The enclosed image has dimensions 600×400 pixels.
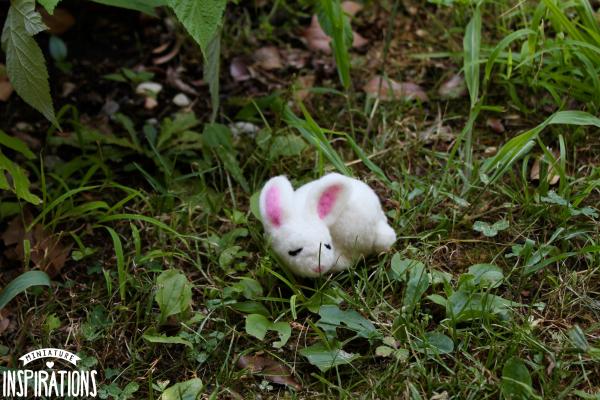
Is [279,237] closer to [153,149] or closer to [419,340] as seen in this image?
[419,340]

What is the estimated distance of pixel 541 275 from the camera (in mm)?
1642

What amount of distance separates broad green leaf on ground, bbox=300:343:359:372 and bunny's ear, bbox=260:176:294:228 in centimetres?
27

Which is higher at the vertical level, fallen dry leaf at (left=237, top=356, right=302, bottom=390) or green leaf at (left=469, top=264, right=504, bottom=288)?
green leaf at (left=469, top=264, right=504, bottom=288)

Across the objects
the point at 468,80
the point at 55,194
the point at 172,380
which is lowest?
the point at 172,380

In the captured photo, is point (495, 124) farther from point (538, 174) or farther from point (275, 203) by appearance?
point (275, 203)

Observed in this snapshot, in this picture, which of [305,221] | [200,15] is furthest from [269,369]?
[200,15]

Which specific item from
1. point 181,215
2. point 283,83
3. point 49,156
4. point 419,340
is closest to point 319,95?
point 283,83

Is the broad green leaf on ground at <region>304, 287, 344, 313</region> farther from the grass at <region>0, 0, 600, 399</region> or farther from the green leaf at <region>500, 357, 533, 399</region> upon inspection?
the green leaf at <region>500, 357, 533, 399</region>

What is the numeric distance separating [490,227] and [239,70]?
0.97m

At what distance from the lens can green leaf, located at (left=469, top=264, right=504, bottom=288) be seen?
1573 mm

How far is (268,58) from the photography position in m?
2.34

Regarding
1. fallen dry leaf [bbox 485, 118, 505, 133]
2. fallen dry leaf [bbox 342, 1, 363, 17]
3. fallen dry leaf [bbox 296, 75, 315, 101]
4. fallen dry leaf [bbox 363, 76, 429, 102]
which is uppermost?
fallen dry leaf [bbox 342, 1, 363, 17]

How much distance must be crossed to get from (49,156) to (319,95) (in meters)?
0.78

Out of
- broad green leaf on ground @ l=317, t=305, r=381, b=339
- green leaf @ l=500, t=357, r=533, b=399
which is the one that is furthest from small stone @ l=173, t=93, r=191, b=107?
green leaf @ l=500, t=357, r=533, b=399
